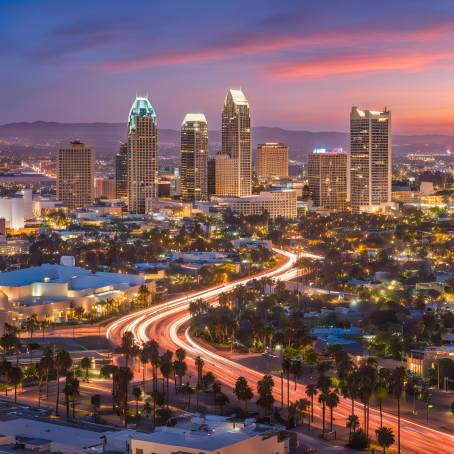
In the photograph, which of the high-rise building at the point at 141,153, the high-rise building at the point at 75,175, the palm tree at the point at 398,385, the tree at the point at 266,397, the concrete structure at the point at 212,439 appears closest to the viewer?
the concrete structure at the point at 212,439

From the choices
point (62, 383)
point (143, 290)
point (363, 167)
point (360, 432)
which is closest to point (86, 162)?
point (363, 167)

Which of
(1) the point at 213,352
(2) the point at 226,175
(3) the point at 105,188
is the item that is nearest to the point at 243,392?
(1) the point at 213,352

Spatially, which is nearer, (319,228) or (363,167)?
(319,228)

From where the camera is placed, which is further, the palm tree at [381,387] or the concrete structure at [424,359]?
the concrete structure at [424,359]

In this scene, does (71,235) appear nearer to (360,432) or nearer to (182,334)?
(182,334)

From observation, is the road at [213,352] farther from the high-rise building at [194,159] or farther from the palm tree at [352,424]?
the high-rise building at [194,159]

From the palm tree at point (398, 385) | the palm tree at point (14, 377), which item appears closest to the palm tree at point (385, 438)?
the palm tree at point (398, 385)
